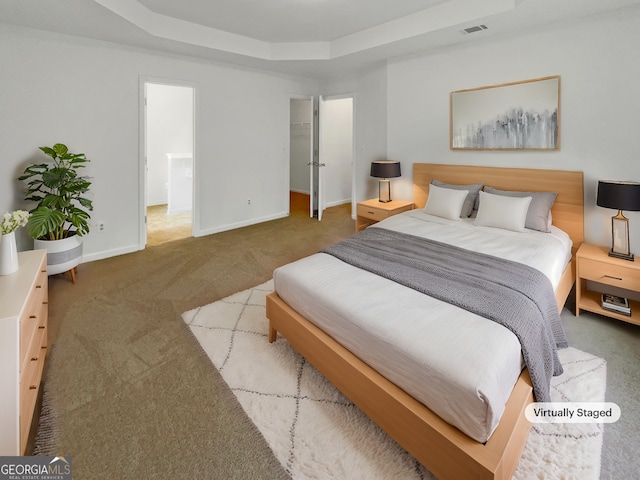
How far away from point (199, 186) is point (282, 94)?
7.05 ft

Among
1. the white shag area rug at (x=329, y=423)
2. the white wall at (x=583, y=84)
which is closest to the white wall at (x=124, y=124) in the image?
the white shag area rug at (x=329, y=423)

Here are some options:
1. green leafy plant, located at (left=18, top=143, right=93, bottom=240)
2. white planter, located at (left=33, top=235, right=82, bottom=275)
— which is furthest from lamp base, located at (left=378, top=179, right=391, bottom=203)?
white planter, located at (left=33, top=235, right=82, bottom=275)

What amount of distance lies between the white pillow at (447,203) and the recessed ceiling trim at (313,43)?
1.62 m

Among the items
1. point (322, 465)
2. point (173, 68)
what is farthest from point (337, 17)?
point (322, 465)

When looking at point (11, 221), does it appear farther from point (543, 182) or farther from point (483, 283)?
point (543, 182)

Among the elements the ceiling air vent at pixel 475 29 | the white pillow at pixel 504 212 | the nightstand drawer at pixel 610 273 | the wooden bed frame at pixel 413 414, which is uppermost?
the ceiling air vent at pixel 475 29

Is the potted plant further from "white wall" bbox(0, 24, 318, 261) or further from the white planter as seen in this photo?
"white wall" bbox(0, 24, 318, 261)

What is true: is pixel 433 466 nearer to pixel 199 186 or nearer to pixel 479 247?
pixel 479 247

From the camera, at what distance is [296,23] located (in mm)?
3904

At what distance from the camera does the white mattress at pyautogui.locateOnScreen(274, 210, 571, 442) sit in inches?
50.4

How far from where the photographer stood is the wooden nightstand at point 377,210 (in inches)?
170

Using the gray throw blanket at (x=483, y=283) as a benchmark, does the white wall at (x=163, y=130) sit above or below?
above

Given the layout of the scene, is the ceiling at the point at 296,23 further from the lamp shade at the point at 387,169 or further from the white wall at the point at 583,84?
the lamp shade at the point at 387,169

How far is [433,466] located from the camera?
134cm
